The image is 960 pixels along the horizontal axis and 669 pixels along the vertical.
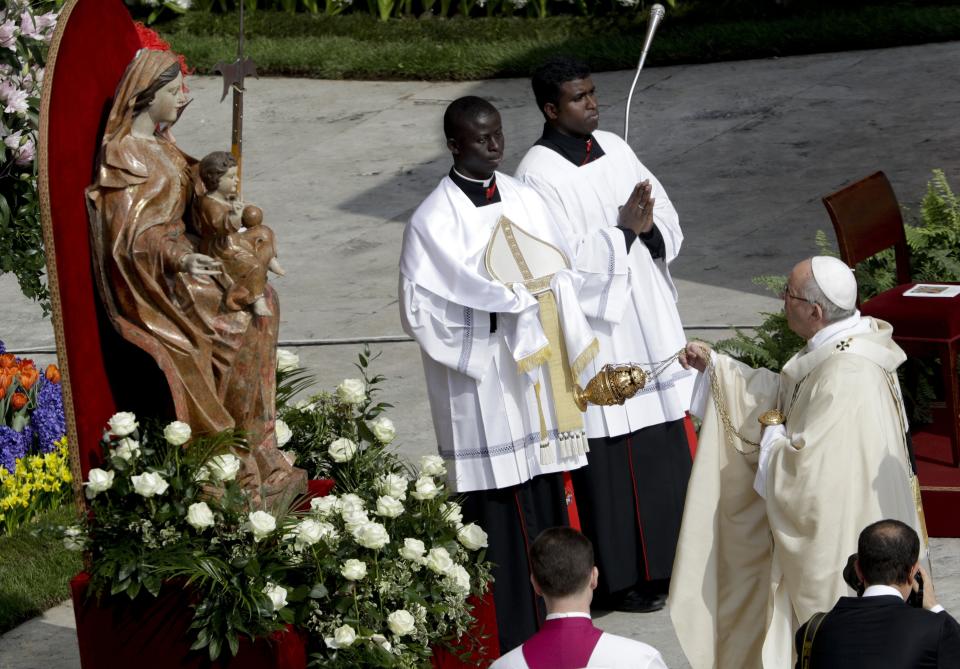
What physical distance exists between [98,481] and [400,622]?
3.33ft

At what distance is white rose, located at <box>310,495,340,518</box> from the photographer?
5516 millimetres

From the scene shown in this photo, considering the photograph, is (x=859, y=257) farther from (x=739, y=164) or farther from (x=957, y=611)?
(x=739, y=164)

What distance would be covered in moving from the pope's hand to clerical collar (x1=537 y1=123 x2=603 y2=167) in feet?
4.24

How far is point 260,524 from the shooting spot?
17.4 ft

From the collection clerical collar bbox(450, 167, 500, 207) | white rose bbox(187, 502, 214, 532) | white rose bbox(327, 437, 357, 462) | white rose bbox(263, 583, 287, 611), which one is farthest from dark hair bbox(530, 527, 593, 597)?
clerical collar bbox(450, 167, 500, 207)

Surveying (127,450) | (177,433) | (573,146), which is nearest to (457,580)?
(177,433)

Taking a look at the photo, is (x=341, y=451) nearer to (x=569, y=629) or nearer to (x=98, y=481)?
(x=98, y=481)

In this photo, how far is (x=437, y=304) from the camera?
6.30 metres

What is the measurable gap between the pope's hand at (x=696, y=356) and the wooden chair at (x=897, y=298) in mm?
2075

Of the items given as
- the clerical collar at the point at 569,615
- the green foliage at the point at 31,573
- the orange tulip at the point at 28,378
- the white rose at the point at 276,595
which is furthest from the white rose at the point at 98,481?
the orange tulip at the point at 28,378

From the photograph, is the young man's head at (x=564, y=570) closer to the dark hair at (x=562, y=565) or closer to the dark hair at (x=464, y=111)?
the dark hair at (x=562, y=565)

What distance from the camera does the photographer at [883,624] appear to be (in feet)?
13.6

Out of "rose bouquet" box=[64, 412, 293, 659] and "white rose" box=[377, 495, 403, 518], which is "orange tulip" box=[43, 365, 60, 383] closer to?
"rose bouquet" box=[64, 412, 293, 659]

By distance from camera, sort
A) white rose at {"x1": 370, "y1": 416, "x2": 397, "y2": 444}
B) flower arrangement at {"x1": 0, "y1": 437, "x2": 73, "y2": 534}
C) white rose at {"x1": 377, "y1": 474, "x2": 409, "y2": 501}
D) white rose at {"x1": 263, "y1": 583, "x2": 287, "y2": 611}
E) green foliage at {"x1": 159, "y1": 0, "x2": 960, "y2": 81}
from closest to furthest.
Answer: white rose at {"x1": 263, "y1": 583, "x2": 287, "y2": 611}, white rose at {"x1": 377, "y1": 474, "x2": 409, "y2": 501}, white rose at {"x1": 370, "y1": 416, "x2": 397, "y2": 444}, flower arrangement at {"x1": 0, "y1": 437, "x2": 73, "y2": 534}, green foliage at {"x1": 159, "y1": 0, "x2": 960, "y2": 81}
